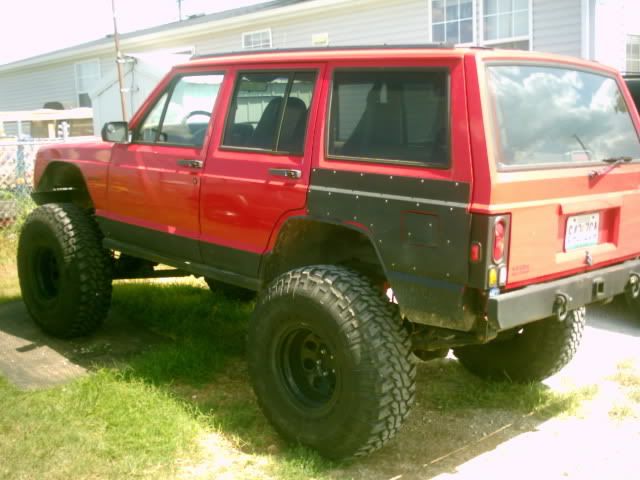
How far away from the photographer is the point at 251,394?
465cm

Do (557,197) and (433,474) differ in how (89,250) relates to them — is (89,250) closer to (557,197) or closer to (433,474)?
(433,474)

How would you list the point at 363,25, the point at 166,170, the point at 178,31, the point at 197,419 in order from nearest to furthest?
the point at 197,419
the point at 166,170
the point at 363,25
the point at 178,31

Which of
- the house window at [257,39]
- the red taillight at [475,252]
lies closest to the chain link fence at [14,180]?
the house window at [257,39]

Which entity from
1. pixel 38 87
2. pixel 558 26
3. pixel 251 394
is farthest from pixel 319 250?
pixel 38 87

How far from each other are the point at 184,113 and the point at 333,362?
2.04 m

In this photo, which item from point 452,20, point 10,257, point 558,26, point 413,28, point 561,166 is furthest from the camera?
point 413,28

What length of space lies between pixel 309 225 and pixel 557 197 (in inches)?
49.7

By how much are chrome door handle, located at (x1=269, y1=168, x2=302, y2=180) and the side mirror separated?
1514 millimetres

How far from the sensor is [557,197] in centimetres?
351

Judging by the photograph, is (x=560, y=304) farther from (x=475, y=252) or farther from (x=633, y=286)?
(x=633, y=286)

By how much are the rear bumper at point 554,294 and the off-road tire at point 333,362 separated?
53cm

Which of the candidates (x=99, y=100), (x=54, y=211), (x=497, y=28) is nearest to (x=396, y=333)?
(x=54, y=211)

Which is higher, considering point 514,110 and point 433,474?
point 514,110

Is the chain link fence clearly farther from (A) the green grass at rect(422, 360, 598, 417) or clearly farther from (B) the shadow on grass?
(A) the green grass at rect(422, 360, 598, 417)
